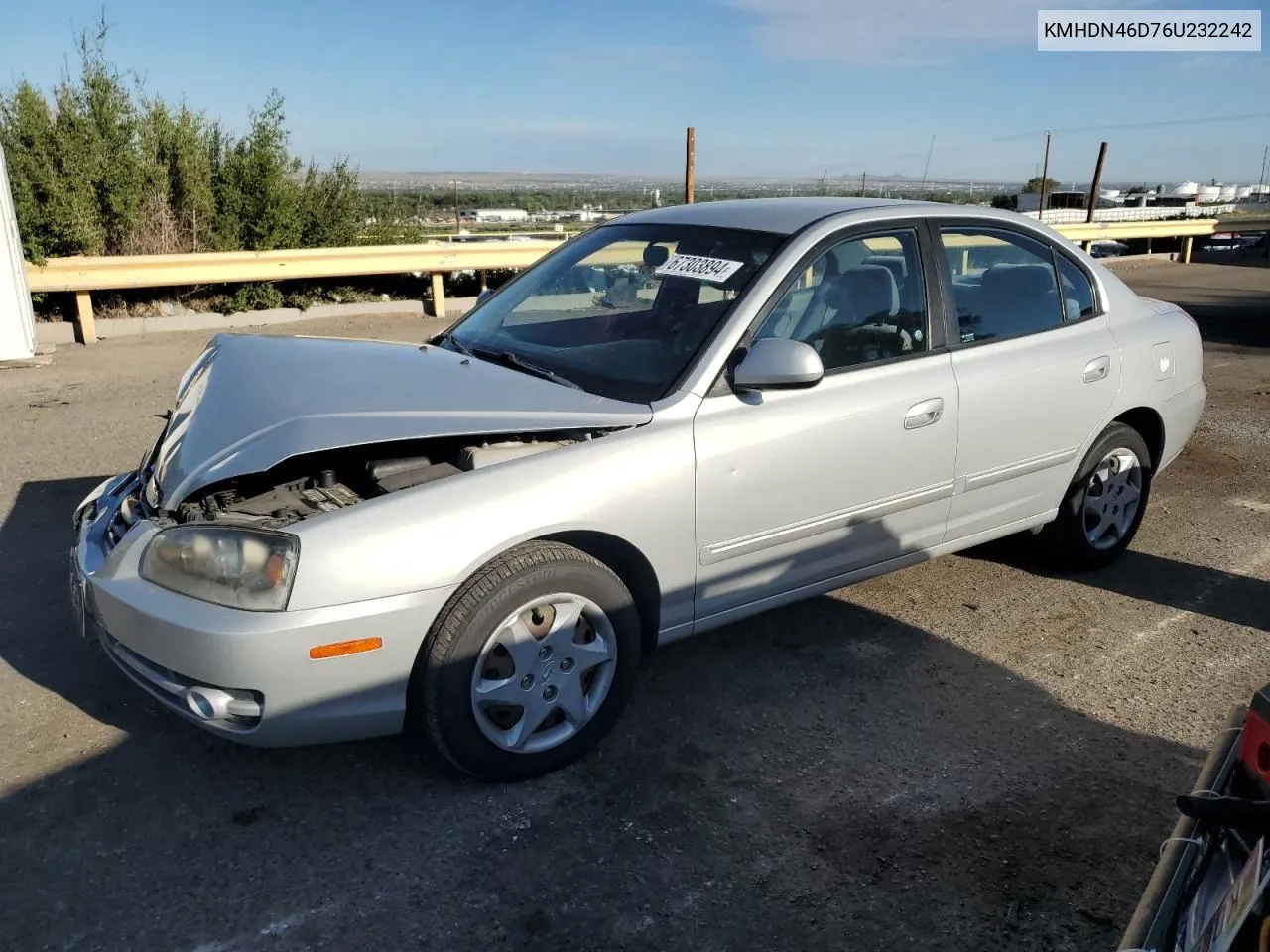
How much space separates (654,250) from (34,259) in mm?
8575

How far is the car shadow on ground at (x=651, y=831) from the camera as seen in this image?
243 cm

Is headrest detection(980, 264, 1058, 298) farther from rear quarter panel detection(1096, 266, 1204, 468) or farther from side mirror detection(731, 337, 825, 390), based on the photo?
side mirror detection(731, 337, 825, 390)

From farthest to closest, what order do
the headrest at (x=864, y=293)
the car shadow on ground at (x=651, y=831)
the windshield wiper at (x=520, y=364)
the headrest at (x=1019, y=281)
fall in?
the headrest at (x=1019, y=281), the headrest at (x=864, y=293), the windshield wiper at (x=520, y=364), the car shadow on ground at (x=651, y=831)

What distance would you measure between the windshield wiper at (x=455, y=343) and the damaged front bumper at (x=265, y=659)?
1.39 metres

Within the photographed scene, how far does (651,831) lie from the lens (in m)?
2.78

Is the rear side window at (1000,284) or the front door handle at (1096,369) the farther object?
the front door handle at (1096,369)

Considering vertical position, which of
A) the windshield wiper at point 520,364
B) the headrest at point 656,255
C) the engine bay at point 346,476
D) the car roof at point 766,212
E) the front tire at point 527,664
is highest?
the car roof at point 766,212

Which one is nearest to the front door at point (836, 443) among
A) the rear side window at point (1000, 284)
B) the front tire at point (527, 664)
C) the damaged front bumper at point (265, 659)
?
the rear side window at point (1000, 284)

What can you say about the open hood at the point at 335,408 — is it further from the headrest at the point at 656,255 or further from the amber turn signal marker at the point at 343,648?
the headrest at the point at 656,255

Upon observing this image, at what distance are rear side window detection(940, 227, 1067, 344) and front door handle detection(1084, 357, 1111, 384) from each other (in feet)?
0.74

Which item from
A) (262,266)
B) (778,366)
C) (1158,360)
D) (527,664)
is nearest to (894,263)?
(778,366)

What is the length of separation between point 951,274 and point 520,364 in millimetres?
1772

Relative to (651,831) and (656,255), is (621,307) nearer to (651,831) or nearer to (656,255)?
(656,255)

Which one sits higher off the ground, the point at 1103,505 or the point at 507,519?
the point at 507,519
